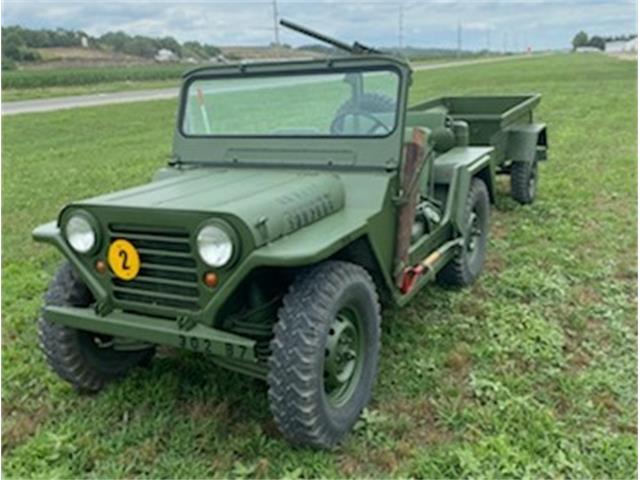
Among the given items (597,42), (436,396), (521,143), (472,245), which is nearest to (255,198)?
(436,396)

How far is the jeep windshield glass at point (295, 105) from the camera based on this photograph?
3.88 metres

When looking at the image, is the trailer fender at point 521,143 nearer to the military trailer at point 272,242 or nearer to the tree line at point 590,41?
the military trailer at point 272,242

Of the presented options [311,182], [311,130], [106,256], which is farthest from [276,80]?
[106,256]


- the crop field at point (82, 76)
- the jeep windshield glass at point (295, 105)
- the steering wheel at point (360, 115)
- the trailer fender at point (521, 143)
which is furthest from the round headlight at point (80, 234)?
the crop field at point (82, 76)

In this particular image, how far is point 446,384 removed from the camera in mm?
3727

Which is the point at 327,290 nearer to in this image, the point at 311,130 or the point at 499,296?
the point at 311,130

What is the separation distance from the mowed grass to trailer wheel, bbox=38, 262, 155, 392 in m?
0.12

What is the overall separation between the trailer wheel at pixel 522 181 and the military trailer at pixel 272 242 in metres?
2.85

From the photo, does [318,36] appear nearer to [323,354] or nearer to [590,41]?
[323,354]

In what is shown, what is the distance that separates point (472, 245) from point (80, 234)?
3.11m

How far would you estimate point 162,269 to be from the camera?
10.2ft

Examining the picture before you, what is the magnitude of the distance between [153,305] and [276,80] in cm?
161

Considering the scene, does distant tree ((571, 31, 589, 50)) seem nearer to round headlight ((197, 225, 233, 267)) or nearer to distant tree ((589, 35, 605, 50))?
distant tree ((589, 35, 605, 50))

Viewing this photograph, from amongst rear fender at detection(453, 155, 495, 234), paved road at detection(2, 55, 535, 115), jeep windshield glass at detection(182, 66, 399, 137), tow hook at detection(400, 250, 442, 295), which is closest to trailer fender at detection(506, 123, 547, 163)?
rear fender at detection(453, 155, 495, 234)
